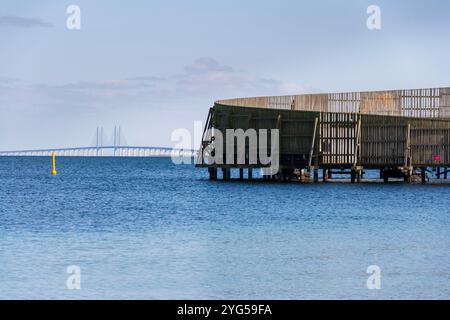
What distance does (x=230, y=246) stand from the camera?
160ft

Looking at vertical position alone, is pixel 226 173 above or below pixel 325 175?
above

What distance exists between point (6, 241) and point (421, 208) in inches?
1295

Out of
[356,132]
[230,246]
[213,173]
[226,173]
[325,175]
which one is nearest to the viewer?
[230,246]

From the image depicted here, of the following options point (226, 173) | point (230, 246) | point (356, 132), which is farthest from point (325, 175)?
point (230, 246)

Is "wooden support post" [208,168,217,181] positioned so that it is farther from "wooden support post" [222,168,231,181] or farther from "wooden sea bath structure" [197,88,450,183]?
"wooden sea bath structure" [197,88,450,183]

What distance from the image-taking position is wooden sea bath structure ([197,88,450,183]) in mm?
94125

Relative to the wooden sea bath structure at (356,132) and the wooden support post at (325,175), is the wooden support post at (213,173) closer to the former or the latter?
the wooden sea bath structure at (356,132)

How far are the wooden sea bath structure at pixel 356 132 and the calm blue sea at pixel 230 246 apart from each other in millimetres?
8057

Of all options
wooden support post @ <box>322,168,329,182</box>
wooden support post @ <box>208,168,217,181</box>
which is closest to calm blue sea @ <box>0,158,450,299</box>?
wooden support post @ <box>322,168,329,182</box>

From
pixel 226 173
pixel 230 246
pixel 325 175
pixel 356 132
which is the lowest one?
pixel 230 246

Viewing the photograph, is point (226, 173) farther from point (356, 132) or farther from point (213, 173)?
point (356, 132)

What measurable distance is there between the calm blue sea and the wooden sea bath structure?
317 inches

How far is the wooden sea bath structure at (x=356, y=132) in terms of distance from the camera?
9412 centimetres

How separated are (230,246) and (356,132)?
49.2 metres
